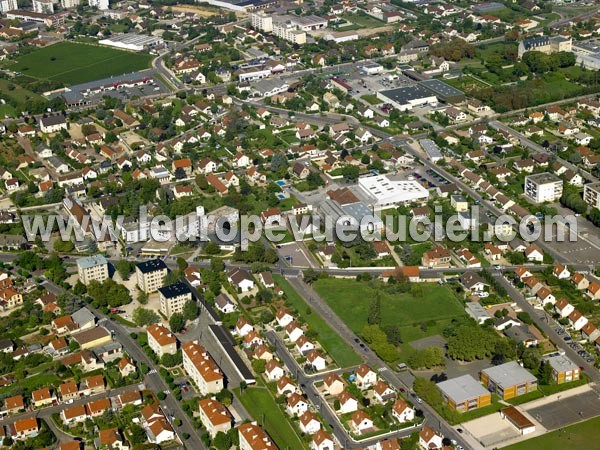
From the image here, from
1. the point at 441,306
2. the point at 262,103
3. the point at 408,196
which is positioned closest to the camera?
the point at 441,306

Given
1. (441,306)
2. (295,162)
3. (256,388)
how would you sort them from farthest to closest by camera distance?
(295,162)
(441,306)
(256,388)

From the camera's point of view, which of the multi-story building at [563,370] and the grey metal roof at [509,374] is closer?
the grey metal roof at [509,374]

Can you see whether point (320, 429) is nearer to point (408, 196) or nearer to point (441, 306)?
point (441, 306)

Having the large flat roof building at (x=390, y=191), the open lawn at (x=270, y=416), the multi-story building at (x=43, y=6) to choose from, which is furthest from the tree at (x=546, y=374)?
the multi-story building at (x=43, y=6)

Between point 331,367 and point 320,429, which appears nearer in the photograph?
point 320,429

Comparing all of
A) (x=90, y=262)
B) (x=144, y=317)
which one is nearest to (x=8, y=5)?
(x=90, y=262)

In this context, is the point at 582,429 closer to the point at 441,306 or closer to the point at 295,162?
the point at 441,306

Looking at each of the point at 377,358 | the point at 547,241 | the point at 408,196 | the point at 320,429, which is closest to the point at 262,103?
the point at 408,196

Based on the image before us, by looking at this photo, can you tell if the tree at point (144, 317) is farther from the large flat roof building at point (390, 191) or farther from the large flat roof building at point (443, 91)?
the large flat roof building at point (443, 91)
